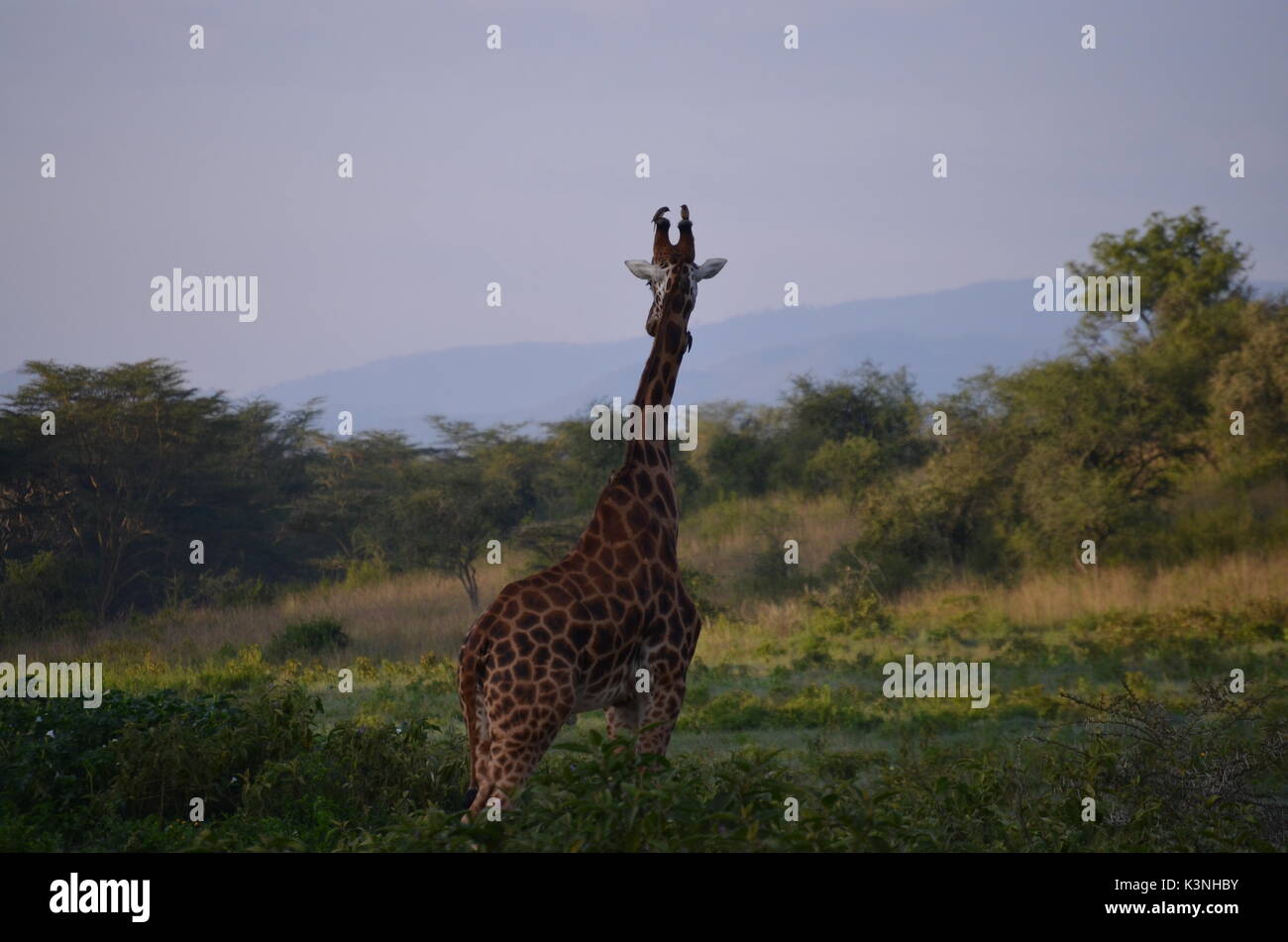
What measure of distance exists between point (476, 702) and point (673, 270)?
2.30m

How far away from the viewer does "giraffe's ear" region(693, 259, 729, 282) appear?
6766 millimetres

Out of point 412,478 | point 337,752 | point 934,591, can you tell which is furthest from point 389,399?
point 337,752

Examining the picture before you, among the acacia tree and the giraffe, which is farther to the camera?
the acacia tree

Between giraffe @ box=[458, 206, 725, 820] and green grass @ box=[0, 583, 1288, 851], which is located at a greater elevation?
giraffe @ box=[458, 206, 725, 820]

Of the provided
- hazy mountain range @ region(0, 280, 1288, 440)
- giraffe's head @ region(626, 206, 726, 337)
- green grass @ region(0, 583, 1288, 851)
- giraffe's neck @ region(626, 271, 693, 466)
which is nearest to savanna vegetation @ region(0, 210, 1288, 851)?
green grass @ region(0, 583, 1288, 851)

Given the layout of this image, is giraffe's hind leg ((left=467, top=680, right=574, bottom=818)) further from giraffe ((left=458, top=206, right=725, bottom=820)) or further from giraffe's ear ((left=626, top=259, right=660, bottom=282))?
giraffe's ear ((left=626, top=259, right=660, bottom=282))

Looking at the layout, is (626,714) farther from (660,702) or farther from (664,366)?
(664,366)

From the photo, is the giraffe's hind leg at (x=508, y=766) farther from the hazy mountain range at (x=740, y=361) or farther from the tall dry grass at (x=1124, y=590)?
the hazy mountain range at (x=740, y=361)

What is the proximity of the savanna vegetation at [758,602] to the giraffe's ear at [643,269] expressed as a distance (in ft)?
8.01

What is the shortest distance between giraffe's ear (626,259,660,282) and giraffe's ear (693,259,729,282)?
21 cm

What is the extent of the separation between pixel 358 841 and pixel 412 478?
66.6 ft

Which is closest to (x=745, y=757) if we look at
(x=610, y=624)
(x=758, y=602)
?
(x=610, y=624)

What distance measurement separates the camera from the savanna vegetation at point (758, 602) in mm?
7176

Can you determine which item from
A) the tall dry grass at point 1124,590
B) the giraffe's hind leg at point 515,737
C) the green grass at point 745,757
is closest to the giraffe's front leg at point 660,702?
the green grass at point 745,757
